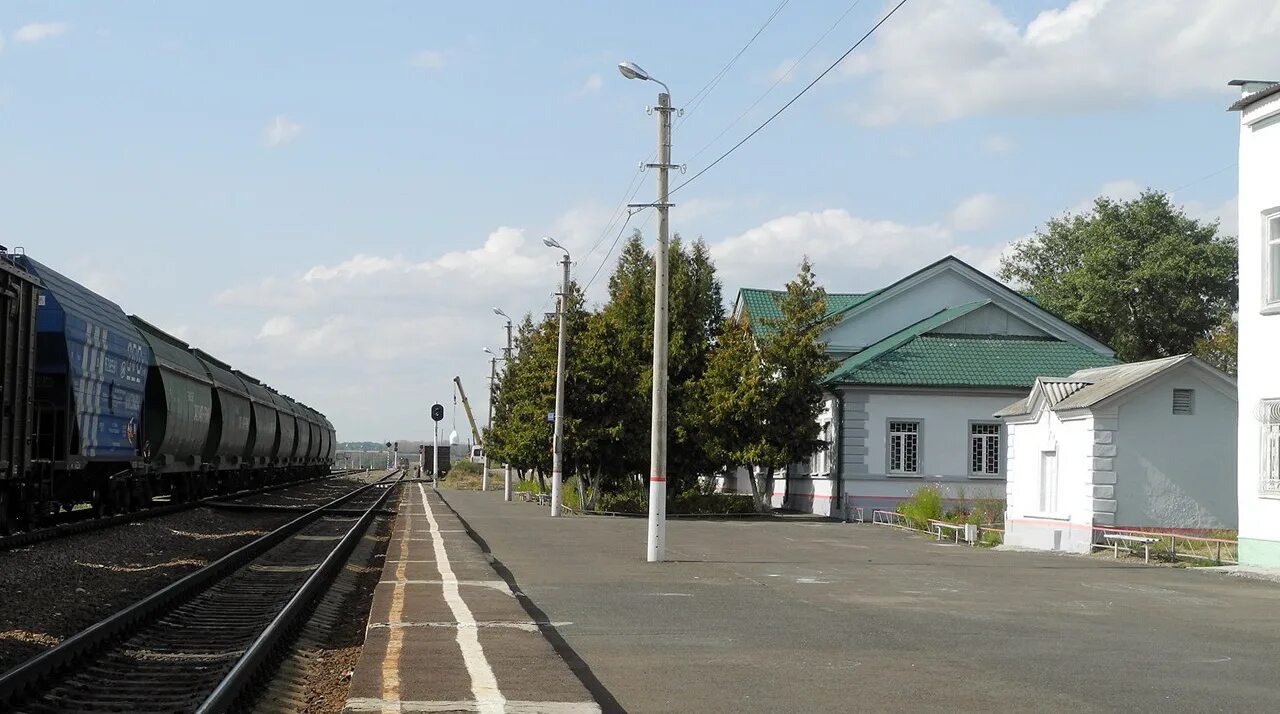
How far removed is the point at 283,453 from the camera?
55.4 m

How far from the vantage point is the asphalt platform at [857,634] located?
30.7 feet

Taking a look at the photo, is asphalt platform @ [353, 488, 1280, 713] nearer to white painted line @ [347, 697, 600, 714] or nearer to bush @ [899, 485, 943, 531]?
white painted line @ [347, 697, 600, 714]

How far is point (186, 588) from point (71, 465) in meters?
9.28

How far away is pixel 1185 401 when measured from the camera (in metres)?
26.0

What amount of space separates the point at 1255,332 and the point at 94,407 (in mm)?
19636

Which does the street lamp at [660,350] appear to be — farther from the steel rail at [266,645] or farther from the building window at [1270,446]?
the building window at [1270,446]

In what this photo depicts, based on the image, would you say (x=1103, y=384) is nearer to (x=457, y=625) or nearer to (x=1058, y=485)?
(x=1058, y=485)

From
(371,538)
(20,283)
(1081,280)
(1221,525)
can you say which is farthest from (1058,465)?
(1081,280)

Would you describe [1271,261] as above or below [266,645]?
above

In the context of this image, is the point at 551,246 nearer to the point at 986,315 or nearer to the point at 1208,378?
the point at 986,315

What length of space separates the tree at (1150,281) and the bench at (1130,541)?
44.3 meters

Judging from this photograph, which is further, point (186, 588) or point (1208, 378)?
point (1208, 378)

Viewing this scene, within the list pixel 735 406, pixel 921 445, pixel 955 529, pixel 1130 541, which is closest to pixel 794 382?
pixel 735 406

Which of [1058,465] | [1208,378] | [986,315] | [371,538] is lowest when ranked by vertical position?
[371,538]
